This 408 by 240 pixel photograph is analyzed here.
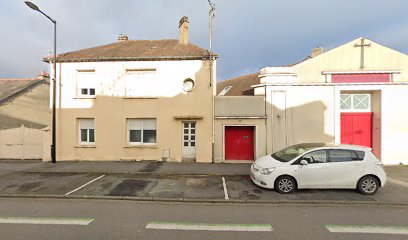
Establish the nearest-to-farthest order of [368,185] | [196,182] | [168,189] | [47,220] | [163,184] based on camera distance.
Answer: [47,220], [368,185], [168,189], [163,184], [196,182]

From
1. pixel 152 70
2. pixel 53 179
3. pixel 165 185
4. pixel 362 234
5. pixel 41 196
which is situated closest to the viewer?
pixel 362 234

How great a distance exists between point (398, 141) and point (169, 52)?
12.1 meters

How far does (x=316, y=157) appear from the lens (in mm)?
6906

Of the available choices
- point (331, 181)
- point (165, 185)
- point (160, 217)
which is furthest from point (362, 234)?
point (165, 185)

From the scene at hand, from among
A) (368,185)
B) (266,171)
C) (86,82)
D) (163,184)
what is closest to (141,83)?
(86,82)

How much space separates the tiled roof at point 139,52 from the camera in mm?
11664

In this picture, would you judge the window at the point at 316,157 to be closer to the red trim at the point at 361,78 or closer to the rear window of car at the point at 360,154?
the rear window of car at the point at 360,154

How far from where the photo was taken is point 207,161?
37.6ft

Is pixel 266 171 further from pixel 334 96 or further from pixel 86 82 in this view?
pixel 86 82

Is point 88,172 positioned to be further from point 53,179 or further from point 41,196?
point 41,196

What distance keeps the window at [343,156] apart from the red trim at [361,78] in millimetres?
5682

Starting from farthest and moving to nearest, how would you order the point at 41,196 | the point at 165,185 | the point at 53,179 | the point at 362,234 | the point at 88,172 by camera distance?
the point at 88,172 → the point at 53,179 → the point at 165,185 → the point at 41,196 → the point at 362,234

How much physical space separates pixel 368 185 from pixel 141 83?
1029cm

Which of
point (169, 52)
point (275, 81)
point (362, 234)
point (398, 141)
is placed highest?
point (169, 52)
